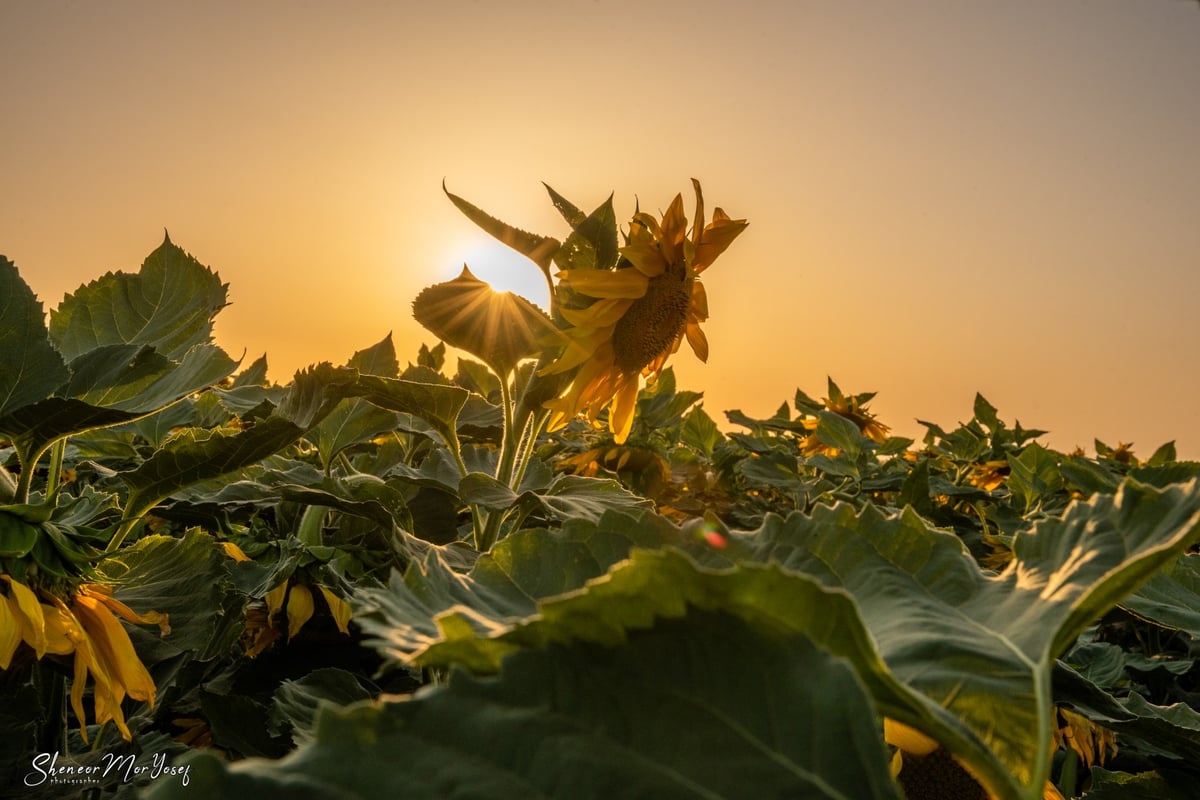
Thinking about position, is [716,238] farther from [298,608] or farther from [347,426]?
[298,608]

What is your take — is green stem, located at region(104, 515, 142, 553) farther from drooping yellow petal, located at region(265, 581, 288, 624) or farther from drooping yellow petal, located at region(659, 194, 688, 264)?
drooping yellow petal, located at region(659, 194, 688, 264)

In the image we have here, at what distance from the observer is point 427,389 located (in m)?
1.02

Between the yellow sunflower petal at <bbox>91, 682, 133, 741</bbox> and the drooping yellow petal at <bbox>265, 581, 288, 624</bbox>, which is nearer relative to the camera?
the yellow sunflower petal at <bbox>91, 682, 133, 741</bbox>

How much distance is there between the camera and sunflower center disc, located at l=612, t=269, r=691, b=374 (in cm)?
134

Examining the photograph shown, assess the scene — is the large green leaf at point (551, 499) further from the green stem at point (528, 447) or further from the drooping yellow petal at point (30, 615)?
the drooping yellow petal at point (30, 615)

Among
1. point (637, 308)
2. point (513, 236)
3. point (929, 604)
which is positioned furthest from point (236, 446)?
point (929, 604)

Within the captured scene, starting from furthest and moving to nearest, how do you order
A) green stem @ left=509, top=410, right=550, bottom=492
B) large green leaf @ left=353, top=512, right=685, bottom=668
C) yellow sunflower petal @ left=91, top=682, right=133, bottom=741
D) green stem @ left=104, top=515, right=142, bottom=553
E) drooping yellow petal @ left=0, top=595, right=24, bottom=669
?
green stem @ left=509, top=410, right=550, bottom=492 → green stem @ left=104, top=515, right=142, bottom=553 → yellow sunflower petal @ left=91, top=682, right=133, bottom=741 → drooping yellow petal @ left=0, top=595, right=24, bottom=669 → large green leaf @ left=353, top=512, right=685, bottom=668

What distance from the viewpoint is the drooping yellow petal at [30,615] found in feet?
2.49

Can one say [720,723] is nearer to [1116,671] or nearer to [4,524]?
[4,524]

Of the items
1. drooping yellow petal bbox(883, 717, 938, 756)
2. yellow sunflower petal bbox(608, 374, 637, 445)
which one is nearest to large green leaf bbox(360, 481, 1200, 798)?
drooping yellow petal bbox(883, 717, 938, 756)

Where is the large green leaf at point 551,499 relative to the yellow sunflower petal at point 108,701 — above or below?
above

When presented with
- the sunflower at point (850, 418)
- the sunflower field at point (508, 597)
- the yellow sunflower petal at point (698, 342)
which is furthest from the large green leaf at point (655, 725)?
the sunflower at point (850, 418)

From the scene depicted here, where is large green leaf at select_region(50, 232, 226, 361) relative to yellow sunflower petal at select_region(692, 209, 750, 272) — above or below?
below

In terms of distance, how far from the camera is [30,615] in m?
0.76
